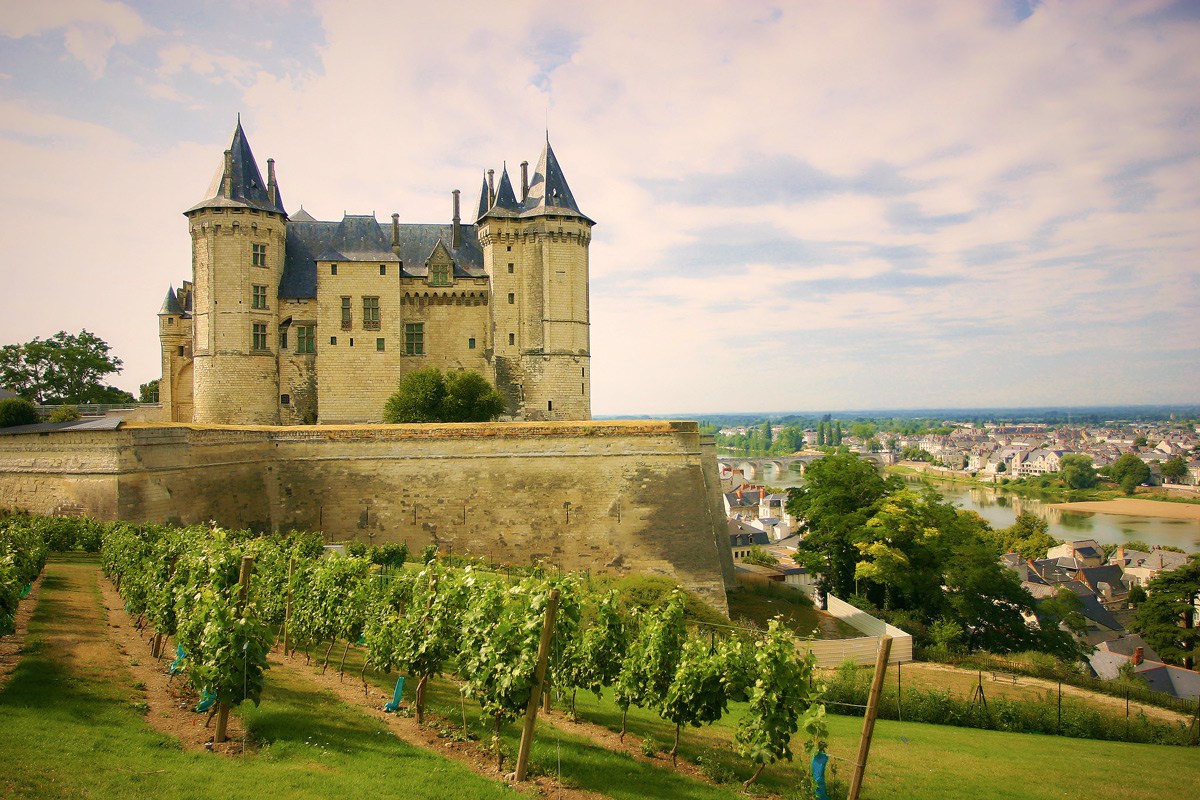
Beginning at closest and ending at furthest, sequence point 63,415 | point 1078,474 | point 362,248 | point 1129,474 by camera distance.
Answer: point 63,415 < point 362,248 < point 1129,474 < point 1078,474

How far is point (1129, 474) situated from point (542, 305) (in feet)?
324

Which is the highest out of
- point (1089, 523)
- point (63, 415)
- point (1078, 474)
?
point (63, 415)

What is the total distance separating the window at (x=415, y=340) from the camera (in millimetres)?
35469

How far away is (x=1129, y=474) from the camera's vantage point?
97.6 meters

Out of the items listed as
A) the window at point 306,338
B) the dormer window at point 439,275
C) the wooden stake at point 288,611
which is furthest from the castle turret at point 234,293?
the wooden stake at point 288,611

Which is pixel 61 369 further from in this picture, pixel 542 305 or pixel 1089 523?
pixel 1089 523

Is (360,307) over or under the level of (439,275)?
under

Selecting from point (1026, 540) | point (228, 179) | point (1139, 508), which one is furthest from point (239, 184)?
point (1139, 508)

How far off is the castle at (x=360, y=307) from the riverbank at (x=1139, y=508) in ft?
254

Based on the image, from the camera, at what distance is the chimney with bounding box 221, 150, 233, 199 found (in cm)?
3186

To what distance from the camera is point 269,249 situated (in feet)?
108

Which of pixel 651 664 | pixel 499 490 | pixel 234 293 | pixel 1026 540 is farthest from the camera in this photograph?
pixel 1026 540

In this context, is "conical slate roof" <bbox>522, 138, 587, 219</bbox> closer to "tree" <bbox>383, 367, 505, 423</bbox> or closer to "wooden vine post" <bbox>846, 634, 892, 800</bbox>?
"tree" <bbox>383, 367, 505, 423</bbox>

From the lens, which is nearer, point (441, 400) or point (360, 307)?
point (441, 400)
